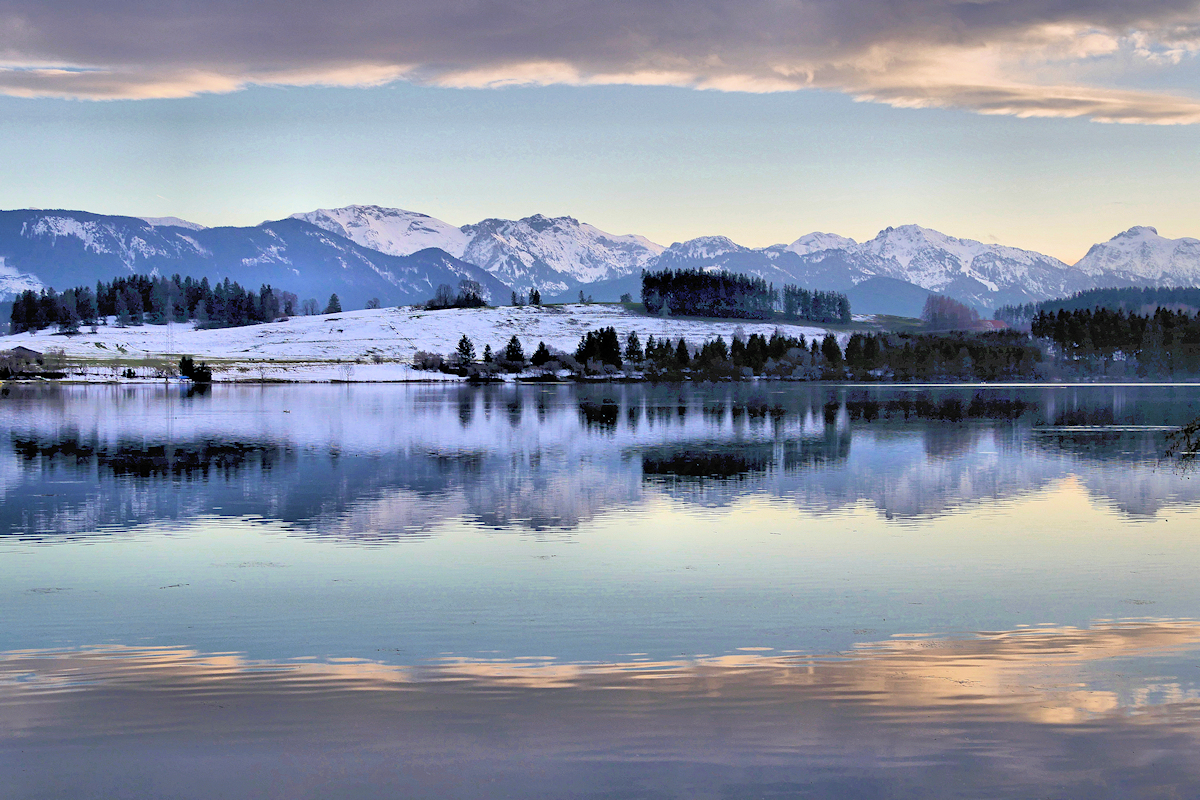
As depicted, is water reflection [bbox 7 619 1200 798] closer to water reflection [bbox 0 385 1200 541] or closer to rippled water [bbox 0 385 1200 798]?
rippled water [bbox 0 385 1200 798]

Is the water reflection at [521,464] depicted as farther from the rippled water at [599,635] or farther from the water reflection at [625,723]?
the water reflection at [625,723]

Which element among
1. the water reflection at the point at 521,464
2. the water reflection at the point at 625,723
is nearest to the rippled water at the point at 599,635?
the water reflection at the point at 625,723

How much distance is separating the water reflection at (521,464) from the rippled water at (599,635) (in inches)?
15.9

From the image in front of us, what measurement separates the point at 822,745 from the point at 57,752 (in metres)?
10.2

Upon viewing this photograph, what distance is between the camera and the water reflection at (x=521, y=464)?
3762 centimetres

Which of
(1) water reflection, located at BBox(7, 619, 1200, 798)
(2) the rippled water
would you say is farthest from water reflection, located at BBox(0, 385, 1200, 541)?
(1) water reflection, located at BBox(7, 619, 1200, 798)

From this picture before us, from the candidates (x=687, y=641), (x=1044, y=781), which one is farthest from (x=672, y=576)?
(x=1044, y=781)

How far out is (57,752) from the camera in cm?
1353

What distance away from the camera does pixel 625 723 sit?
47.4 feet

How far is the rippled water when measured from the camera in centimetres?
1316

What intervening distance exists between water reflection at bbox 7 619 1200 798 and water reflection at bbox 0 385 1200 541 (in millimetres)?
14786

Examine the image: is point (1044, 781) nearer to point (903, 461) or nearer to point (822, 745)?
point (822, 745)

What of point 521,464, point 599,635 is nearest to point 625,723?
point 599,635

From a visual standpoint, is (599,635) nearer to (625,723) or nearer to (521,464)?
(625,723)
